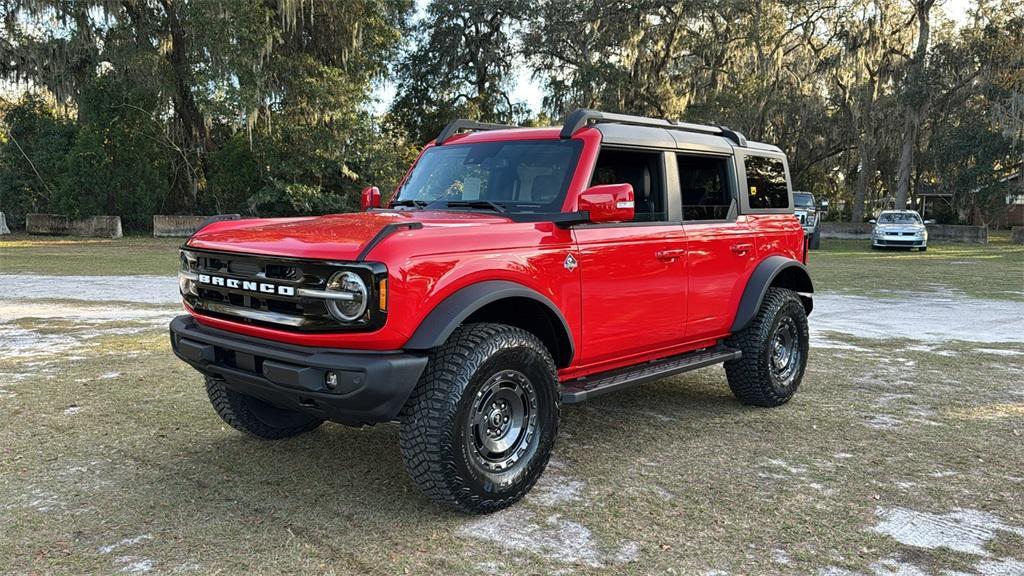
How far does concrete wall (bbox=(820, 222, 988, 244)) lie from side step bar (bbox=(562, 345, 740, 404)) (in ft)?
99.9

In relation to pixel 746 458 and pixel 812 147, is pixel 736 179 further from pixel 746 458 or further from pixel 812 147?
pixel 812 147

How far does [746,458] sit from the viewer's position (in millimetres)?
4691

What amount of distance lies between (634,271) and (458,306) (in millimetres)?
1405

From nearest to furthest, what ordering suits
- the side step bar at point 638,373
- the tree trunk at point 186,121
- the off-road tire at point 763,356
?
the side step bar at point 638,373
the off-road tire at point 763,356
the tree trunk at point 186,121

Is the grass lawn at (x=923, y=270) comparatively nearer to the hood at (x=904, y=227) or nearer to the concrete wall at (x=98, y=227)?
the hood at (x=904, y=227)

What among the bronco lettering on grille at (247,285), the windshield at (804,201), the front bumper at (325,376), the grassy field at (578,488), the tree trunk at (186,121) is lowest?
the grassy field at (578,488)

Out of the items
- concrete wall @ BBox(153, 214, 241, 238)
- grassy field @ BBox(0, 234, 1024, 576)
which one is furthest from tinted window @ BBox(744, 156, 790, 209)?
concrete wall @ BBox(153, 214, 241, 238)

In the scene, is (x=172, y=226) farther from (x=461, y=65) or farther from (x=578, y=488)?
(x=578, y=488)

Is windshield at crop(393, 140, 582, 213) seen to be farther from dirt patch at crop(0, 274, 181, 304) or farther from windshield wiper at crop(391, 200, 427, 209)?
dirt patch at crop(0, 274, 181, 304)

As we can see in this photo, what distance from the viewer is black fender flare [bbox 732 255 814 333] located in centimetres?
558

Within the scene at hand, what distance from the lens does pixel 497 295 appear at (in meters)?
3.79

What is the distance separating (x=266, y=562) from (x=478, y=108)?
3351 cm

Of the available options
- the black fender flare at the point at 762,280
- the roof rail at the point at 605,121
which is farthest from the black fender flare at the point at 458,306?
the black fender flare at the point at 762,280

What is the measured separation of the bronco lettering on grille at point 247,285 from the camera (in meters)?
3.68
